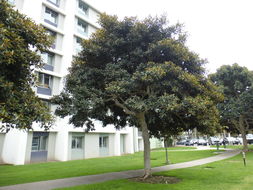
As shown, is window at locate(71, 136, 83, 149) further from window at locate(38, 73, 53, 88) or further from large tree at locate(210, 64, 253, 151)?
large tree at locate(210, 64, 253, 151)

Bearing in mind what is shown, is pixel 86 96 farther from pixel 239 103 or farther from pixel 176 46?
pixel 239 103

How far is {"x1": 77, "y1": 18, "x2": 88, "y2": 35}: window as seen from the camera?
27430 mm

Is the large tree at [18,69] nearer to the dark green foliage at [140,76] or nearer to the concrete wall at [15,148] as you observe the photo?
the dark green foliage at [140,76]

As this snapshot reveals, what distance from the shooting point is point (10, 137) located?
Result: 64.7 feet

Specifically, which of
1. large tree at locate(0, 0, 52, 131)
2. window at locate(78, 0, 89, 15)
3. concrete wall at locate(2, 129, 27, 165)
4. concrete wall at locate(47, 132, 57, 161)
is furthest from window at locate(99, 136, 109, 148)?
large tree at locate(0, 0, 52, 131)

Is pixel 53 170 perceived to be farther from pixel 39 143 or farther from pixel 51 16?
pixel 51 16

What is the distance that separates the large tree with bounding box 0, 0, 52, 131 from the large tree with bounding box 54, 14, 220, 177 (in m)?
2.49

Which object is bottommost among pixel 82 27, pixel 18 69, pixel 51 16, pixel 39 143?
pixel 39 143

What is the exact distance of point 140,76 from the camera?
8773mm

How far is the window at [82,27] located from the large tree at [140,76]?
17844 mm

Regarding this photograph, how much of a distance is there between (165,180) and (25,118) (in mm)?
7266

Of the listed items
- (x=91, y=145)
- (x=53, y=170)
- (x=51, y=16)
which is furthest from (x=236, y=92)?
(x=51, y=16)

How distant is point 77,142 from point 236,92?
1981cm

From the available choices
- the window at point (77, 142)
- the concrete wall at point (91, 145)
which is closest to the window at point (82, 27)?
the concrete wall at point (91, 145)
